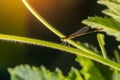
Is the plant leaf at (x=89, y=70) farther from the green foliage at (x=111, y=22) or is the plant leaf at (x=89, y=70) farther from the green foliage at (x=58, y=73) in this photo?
the green foliage at (x=111, y=22)

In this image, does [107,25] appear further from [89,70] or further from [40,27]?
[40,27]

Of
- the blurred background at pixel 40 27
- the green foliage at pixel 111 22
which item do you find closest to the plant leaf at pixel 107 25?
the green foliage at pixel 111 22

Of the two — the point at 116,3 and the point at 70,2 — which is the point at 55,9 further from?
the point at 116,3

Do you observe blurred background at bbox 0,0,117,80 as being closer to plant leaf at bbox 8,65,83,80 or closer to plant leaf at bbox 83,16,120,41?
plant leaf at bbox 8,65,83,80

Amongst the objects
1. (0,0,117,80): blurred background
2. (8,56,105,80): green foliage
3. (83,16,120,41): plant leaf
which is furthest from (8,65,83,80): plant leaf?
(0,0,117,80): blurred background

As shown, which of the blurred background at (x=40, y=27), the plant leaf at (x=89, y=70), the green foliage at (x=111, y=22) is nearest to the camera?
the green foliage at (x=111, y=22)

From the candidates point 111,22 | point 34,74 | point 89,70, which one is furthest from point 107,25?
point 34,74

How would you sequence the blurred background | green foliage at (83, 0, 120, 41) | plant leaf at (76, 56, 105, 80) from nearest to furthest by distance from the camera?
1. green foliage at (83, 0, 120, 41)
2. plant leaf at (76, 56, 105, 80)
3. the blurred background

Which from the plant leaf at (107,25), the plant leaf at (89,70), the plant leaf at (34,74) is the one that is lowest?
the plant leaf at (34,74)
